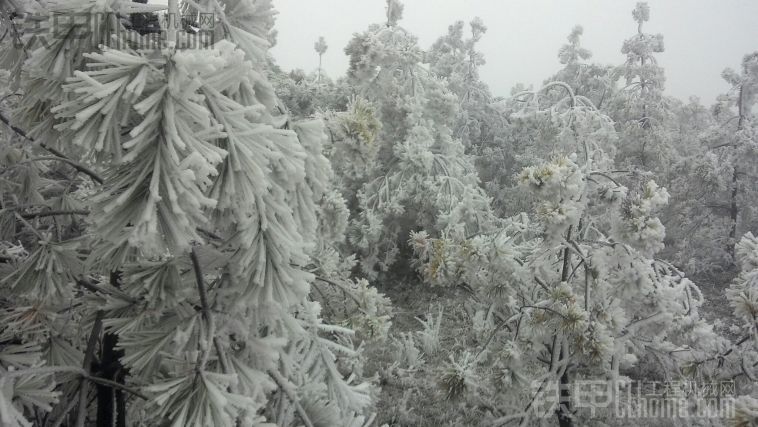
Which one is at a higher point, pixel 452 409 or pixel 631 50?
pixel 631 50

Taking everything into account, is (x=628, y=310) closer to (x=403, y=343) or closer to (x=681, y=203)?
(x=403, y=343)

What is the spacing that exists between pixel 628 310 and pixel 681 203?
37.5 ft

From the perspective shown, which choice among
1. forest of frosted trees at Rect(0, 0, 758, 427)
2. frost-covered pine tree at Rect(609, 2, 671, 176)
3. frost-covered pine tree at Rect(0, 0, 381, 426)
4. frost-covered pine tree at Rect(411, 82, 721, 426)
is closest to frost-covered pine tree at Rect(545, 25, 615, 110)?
frost-covered pine tree at Rect(609, 2, 671, 176)

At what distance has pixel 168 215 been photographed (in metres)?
1.66

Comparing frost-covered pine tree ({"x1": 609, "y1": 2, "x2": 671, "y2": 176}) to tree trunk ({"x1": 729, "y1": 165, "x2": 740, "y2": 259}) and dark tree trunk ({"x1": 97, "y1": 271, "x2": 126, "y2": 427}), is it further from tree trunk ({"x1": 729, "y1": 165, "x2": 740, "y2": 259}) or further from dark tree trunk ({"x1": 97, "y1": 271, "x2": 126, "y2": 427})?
dark tree trunk ({"x1": 97, "y1": 271, "x2": 126, "y2": 427})

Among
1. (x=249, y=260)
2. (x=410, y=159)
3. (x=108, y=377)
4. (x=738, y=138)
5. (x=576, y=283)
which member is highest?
(x=738, y=138)

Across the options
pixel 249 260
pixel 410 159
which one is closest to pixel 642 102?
pixel 410 159

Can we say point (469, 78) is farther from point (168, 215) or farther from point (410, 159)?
point (168, 215)

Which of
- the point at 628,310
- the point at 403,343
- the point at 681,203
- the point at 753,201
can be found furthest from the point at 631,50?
the point at 628,310

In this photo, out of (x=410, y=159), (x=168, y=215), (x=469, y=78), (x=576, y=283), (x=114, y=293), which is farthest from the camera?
(x=469, y=78)

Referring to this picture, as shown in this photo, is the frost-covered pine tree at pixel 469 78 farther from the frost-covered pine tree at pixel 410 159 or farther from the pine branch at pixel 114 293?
the pine branch at pixel 114 293

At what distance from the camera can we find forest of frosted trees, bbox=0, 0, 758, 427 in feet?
5.62

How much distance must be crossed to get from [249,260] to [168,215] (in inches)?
15.5

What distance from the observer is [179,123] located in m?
1.67
